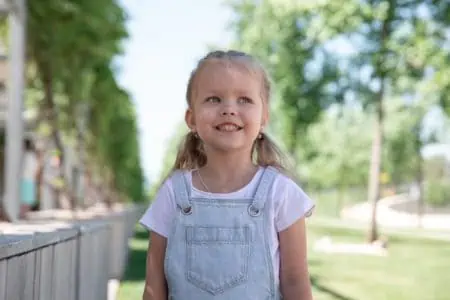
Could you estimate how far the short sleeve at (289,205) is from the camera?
98.9 inches

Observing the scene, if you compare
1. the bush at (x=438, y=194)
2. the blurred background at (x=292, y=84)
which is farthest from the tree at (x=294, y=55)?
the bush at (x=438, y=194)

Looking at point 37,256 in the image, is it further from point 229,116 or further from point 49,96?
point 49,96

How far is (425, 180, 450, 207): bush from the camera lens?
75062 mm

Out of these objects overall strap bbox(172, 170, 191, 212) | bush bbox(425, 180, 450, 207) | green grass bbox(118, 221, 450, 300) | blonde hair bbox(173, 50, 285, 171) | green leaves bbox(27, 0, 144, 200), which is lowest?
green grass bbox(118, 221, 450, 300)

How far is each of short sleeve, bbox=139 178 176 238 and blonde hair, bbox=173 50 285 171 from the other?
17 centimetres

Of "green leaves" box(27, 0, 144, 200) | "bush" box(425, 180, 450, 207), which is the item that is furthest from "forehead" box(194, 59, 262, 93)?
"bush" box(425, 180, 450, 207)

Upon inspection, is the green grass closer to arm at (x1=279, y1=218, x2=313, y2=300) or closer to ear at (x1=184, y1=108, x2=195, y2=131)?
ear at (x1=184, y1=108, x2=195, y2=131)

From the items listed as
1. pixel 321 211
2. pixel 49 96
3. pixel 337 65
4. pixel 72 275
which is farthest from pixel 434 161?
pixel 72 275

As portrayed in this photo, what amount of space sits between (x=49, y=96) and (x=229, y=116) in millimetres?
16203

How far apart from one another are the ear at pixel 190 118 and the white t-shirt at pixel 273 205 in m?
0.24

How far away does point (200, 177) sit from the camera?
2615 mm

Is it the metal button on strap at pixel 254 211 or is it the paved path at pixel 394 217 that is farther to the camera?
the paved path at pixel 394 217

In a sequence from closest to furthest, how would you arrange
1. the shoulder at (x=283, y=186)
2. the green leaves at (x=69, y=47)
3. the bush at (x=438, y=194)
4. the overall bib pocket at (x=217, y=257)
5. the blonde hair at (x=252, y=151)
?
the overall bib pocket at (x=217, y=257)
the shoulder at (x=283, y=186)
the blonde hair at (x=252, y=151)
the green leaves at (x=69, y=47)
the bush at (x=438, y=194)

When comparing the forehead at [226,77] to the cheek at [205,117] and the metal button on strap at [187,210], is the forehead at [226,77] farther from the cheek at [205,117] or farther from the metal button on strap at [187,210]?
the metal button on strap at [187,210]
